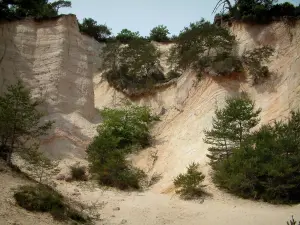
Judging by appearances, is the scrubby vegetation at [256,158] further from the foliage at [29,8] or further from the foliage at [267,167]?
the foliage at [29,8]

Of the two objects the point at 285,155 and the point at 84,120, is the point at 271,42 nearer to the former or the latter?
the point at 285,155

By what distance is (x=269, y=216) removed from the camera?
1376 cm

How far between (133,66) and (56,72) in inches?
260

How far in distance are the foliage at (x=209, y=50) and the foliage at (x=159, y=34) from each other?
9.78 metres

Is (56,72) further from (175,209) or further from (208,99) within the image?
(175,209)

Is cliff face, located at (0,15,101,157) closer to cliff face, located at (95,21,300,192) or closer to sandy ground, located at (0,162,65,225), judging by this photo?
cliff face, located at (95,21,300,192)

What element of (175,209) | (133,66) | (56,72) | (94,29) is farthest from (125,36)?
(175,209)

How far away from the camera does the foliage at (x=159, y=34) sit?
3697 cm

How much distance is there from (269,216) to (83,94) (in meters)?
16.9

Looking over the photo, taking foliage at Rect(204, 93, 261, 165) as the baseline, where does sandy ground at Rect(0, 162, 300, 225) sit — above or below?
below

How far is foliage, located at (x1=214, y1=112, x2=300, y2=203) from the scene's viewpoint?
51.3 feet

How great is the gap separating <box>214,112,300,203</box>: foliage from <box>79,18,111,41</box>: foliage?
76.6 feet

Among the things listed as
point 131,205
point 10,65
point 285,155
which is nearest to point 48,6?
point 10,65

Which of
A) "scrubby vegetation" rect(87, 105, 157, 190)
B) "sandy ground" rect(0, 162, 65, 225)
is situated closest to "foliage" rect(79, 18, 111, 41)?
"scrubby vegetation" rect(87, 105, 157, 190)
